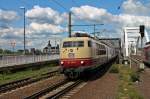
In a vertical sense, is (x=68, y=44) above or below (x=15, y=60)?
above

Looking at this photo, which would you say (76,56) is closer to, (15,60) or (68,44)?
(68,44)

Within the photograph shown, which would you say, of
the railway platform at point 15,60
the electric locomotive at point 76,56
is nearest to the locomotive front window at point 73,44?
the electric locomotive at point 76,56

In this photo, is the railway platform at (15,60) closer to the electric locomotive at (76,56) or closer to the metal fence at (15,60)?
the metal fence at (15,60)

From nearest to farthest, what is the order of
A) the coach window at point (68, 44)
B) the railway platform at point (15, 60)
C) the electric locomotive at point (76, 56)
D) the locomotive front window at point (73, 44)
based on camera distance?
the electric locomotive at point (76, 56) → the locomotive front window at point (73, 44) → the coach window at point (68, 44) → the railway platform at point (15, 60)

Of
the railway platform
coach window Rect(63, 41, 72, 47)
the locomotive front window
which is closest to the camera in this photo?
the locomotive front window

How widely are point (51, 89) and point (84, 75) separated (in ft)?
31.8

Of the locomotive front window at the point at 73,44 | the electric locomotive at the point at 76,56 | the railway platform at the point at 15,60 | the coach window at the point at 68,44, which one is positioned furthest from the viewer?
the railway platform at the point at 15,60

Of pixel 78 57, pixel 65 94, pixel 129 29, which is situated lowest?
pixel 65 94

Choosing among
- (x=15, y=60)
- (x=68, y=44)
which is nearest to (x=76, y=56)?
(x=68, y=44)

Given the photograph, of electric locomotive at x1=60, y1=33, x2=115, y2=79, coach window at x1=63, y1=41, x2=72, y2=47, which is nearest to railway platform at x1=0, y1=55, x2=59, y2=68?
coach window at x1=63, y1=41, x2=72, y2=47

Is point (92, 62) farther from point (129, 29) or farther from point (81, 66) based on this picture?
point (129, 29)

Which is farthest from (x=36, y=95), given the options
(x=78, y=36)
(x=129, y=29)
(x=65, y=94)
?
(x=129, y=29)

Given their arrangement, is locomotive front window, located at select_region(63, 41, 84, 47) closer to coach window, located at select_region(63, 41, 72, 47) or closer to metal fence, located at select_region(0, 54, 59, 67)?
coach window, located at select_region(63, 41, 72, 47)

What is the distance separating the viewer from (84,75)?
32156 millimetres
